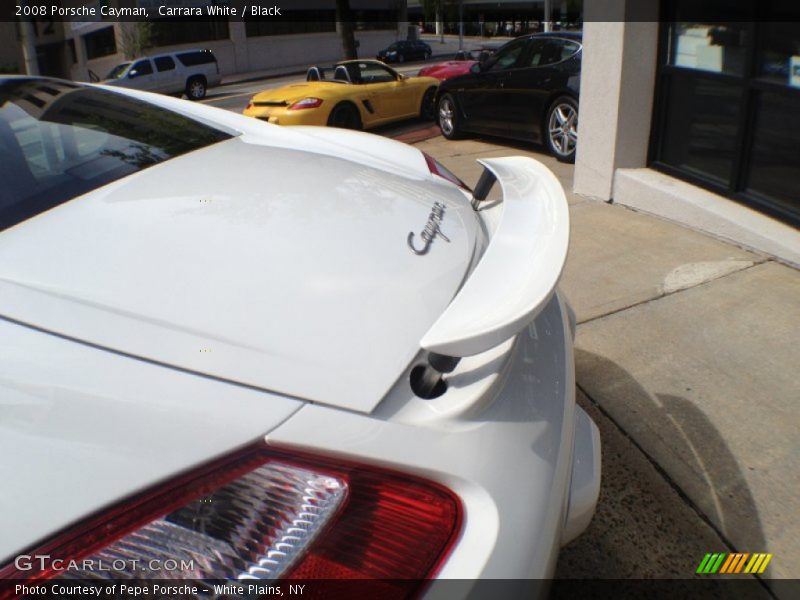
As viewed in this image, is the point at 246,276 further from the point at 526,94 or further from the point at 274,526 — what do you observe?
the point at 526,94

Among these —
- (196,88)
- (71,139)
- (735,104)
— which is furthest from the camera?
(196,88)

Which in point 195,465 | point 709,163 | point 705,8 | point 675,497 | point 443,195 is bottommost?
point 675,497

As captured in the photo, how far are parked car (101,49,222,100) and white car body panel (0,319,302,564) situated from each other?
27.8 metres

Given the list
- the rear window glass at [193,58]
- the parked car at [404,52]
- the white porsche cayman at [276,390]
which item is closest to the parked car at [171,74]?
the rear window glass at [193,58]

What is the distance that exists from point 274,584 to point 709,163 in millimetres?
5093

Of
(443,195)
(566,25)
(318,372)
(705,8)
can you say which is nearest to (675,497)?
(443,195)

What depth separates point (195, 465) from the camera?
0.96m

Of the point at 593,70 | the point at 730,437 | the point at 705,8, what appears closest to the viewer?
the point at 730,437

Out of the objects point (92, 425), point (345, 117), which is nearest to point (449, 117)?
point (345, 117)

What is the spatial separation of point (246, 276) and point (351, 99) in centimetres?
1009

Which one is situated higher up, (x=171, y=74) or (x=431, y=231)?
(x=431, y=231)

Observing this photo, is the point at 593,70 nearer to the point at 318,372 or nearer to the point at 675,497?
the point at 675,497

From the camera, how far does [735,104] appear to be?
4746 mm

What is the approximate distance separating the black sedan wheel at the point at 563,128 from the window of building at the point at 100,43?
3670 centimetres
